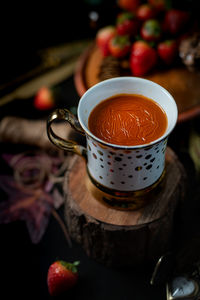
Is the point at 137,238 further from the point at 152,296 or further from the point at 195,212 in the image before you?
the point at 195,212

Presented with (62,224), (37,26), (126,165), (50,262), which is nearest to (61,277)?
(50,262)

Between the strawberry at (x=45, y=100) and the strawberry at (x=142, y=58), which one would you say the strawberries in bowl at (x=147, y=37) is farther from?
the strawberry at (x=45, y=100)

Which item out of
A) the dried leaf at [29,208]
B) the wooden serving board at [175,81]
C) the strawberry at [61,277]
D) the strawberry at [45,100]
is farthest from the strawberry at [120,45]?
the strawberry at [61,277]

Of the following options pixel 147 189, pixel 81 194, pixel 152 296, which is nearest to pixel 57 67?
pixel 81 194

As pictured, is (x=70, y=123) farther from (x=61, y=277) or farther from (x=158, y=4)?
(x=158, y=4)

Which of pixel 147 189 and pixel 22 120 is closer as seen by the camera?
pixel 147 189

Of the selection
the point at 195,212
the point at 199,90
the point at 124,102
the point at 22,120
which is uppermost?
the point at 124,102
